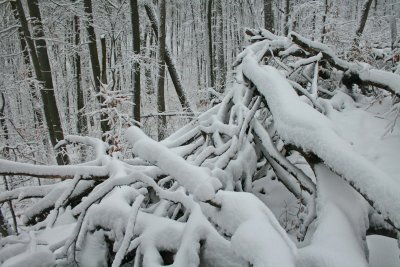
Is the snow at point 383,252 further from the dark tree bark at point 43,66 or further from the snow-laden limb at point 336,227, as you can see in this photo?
the dark tree bark at point 43,66

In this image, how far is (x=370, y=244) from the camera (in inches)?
48.8

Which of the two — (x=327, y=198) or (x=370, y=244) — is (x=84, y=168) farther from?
(x=370, y=244)

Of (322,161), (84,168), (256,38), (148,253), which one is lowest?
(148,253)

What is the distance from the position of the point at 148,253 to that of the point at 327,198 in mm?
670

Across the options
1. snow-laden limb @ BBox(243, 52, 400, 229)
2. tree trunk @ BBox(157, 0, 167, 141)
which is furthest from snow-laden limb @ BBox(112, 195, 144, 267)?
tree trunk @ BBox(157, 0, 167, 141)

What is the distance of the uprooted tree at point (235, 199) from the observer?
969mm

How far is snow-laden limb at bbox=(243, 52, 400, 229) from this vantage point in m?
0.93

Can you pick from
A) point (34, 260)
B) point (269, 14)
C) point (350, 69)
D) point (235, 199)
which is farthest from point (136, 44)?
point (235, 199)

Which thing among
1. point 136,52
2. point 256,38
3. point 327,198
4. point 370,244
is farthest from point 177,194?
point 136,52

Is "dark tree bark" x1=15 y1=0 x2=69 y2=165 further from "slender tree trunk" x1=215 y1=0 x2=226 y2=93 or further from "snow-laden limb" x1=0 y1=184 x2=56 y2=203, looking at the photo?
"slender tree trunk" x1=215 y1=0 x2=226 y2=93

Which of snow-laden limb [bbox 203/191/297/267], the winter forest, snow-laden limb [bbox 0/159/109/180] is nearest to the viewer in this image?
snow-laden limb [bbox 203/191/297/267]

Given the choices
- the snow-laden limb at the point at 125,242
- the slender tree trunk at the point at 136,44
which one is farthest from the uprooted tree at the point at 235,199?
the slender tree trunk at the point at 136,44

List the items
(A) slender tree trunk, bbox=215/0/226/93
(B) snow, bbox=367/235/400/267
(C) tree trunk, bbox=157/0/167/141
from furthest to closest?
(A) slender tree trunk, bbox=215/0/226/93, (C) tree trunk, bbox=157/0/167/141, (B) snow, bbox=367/235/400/267

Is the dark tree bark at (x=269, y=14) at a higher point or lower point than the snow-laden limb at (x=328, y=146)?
higher
